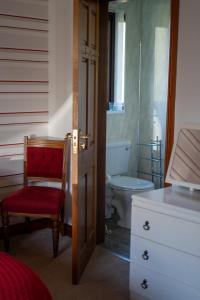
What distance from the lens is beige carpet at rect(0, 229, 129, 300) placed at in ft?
9.65

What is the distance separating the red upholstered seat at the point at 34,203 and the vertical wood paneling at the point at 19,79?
1.27 ft

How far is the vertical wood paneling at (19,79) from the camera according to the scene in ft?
12.1

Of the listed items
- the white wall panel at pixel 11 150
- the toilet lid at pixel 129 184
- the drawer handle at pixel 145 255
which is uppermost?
the white wall panel at pixel 11 150

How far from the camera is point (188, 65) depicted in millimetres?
2758

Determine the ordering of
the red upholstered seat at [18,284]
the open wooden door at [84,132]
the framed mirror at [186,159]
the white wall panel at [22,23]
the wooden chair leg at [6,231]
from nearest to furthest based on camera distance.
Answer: the red upholstered seat at [18,284] < the framed mirror at [186,159] < the open wooden door at [84,132] < the wooden chair leg at [6,231] < the white wall panel at [22,23]

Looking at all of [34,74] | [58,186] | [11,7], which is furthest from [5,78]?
[58,186]

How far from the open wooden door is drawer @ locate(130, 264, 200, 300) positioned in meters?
0.51

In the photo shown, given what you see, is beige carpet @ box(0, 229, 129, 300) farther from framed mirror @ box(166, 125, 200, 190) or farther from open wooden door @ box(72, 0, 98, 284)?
framed mirror @ box(166, 125, 200, 190)

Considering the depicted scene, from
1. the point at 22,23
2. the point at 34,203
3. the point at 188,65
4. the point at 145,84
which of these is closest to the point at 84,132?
the point at 34,203

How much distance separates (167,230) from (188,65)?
3.57 feet

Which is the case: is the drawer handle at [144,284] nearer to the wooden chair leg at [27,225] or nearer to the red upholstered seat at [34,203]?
the red upholstered seat at [34,203]

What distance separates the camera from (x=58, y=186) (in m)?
4.14

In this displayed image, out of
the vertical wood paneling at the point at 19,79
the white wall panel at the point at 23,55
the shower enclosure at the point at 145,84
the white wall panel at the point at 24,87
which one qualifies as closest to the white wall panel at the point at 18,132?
the vertical wood paneling at the point at 19,79

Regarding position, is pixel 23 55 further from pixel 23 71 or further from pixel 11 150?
pixel 11 150
